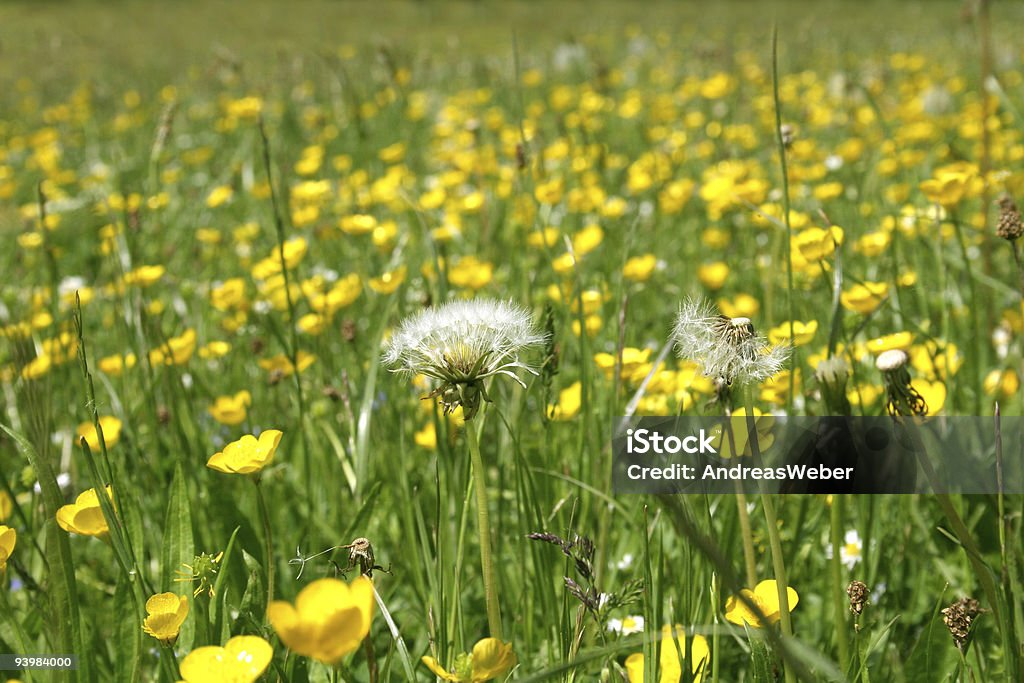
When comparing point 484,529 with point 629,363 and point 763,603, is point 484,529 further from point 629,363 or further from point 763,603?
point 629,363

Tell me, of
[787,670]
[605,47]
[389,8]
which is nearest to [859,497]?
[787,670]

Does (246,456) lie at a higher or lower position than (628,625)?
higher

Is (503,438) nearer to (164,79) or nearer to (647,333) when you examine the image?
(647,333)

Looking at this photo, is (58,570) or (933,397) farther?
(933,397)

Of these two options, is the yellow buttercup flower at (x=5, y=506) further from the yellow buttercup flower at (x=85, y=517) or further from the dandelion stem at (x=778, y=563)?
the dandelion stem at (x=778, y=563)

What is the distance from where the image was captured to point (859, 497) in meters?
1.44

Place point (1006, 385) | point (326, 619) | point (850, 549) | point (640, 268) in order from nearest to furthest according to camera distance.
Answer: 1. point (326, 619)
2. point (850, 549)
3. point (1006, 385)
4. point (640, 268)

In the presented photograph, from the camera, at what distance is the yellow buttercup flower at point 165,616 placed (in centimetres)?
97

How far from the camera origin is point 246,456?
114 cm

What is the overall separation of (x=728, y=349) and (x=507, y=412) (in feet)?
2.54

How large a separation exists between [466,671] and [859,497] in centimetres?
82

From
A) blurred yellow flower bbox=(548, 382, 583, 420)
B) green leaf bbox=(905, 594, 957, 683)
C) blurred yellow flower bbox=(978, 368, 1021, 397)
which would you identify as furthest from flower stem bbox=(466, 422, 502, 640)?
blurred yellow flower bbox=(978, 368, 1021, 397)

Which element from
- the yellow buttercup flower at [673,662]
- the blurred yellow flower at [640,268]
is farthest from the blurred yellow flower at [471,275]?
the yellow buttercup flower at [673,662]

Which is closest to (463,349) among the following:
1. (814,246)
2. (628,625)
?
(628,625)
